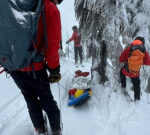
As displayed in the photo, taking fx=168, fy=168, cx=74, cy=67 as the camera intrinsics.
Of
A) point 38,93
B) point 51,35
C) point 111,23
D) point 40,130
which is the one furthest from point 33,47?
point 111,23

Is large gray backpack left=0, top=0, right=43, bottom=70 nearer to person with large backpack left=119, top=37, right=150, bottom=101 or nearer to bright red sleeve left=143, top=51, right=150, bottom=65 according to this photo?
person with large backpack left=119, top=37, right=150, bottom=101

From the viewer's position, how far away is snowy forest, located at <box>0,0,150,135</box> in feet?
10.5

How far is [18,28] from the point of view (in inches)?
68.3

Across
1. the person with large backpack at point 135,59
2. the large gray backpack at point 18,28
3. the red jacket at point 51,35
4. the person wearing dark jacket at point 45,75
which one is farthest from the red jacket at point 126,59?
the large gray backpack at point 18,28

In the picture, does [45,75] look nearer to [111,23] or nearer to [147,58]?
[111,23]

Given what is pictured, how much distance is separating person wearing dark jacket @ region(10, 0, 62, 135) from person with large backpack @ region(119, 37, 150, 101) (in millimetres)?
2762

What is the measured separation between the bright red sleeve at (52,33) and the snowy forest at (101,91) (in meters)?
0.79

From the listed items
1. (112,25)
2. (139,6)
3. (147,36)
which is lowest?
(147,36)

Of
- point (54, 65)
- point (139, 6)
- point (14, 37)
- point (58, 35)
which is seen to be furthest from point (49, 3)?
point (139, 6)

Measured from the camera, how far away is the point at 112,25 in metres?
4.43

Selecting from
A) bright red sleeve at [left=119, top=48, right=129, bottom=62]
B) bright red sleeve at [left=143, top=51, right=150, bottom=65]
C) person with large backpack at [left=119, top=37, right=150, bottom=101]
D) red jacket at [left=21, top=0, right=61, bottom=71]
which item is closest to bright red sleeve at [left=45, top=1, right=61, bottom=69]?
red jacket at [left=21, top=0, right=61, bottom=71]

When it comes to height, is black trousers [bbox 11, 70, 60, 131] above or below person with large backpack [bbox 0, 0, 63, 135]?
below

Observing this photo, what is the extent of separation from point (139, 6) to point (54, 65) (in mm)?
4251

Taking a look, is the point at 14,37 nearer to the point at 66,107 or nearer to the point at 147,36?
the point at 66,107
